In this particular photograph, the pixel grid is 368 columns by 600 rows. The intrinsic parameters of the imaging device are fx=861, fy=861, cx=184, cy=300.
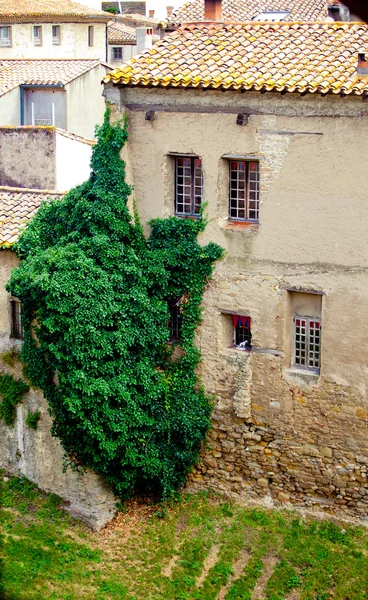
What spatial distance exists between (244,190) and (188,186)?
53.3 inches

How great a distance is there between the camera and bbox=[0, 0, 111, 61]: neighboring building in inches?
2018

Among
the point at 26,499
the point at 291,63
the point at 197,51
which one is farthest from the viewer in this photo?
the point at 26,499

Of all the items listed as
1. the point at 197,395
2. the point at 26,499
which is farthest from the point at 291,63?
the point at 26,499

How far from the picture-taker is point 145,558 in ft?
57.2

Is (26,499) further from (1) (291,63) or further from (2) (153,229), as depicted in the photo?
(1) (291,63)

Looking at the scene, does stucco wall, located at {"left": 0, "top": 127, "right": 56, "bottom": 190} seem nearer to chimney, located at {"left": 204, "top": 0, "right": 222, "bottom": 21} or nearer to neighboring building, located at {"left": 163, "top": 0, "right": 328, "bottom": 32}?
chimney, located at {"left": 204, "top": 0, "right": 222, "bottom": 21}

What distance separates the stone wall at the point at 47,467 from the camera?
1866 centimetres

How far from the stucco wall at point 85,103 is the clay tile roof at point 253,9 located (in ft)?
14.2

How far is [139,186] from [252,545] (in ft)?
26.1

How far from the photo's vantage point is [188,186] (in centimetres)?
1850

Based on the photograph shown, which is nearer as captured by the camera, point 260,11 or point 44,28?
point 260,11

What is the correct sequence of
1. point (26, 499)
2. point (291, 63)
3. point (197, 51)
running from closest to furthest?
point (291, 63)
point (197, 51)
point (26, 499)

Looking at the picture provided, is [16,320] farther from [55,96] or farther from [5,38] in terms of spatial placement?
[5,38]

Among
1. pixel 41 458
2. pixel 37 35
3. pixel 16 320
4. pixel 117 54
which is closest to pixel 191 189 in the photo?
pixel 16 320
